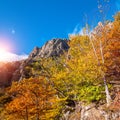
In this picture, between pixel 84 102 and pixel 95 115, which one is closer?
pixel 95 115

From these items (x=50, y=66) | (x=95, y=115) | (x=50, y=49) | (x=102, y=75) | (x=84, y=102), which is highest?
(x=50, y=49)

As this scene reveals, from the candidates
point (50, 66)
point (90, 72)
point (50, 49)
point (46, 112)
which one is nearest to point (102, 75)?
point (90, 72)

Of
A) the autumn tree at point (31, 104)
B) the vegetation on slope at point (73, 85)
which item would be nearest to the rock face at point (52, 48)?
the vegetation on slope at point (73, 85)

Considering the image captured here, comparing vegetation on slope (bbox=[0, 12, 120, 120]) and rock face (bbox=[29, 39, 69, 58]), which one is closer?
vegetation on slope (bbox=[0, 12, 120, 120])

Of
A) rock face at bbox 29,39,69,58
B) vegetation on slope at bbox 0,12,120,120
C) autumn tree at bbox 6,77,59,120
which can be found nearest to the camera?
vegetation on slope at bbox 0,12,120,120

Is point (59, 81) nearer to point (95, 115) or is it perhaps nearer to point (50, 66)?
point (50, 66)

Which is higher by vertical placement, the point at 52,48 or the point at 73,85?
the point at 52,48

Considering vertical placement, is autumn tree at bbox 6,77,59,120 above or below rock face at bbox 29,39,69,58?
below

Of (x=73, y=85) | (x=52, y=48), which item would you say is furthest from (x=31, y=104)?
(x=52, y=48)

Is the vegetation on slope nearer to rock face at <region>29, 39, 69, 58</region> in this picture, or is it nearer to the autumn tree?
the autumn tree

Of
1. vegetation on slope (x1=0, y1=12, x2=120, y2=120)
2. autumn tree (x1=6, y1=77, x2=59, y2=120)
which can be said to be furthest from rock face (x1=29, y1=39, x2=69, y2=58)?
autumn tree (x1=6, y1=77, x2=59, y2=120)

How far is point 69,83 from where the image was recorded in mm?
27938

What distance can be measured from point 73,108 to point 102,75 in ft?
20.8

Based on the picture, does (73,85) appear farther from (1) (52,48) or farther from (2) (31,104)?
(1) (52,48)
